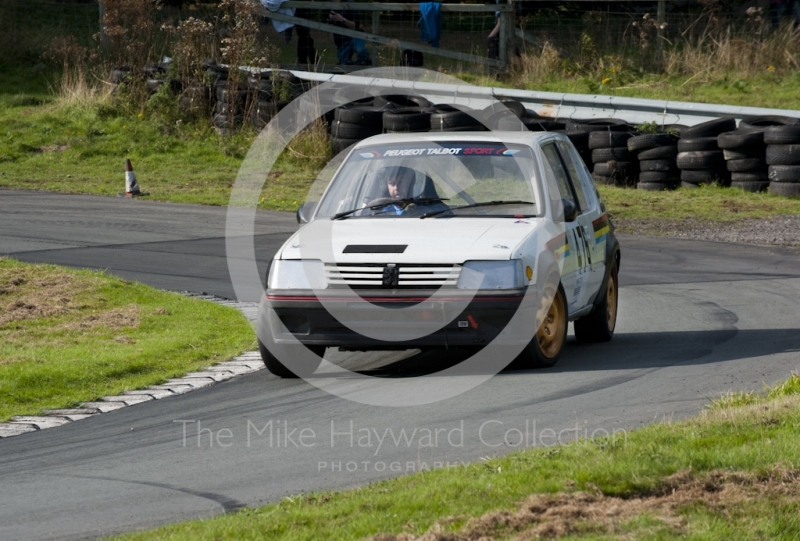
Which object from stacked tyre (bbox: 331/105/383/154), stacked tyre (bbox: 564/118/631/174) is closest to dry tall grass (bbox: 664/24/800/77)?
stacked tyre (bbox: 564/118/631/174)

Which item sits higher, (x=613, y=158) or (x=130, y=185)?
(x=613, y=158)

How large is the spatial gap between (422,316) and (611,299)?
9.02 feet

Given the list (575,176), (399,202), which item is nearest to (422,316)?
(399,202)

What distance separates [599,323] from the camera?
975cm

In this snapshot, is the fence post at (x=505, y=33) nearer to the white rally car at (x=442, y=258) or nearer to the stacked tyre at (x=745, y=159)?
the stacked tyre at (x=745, y=159)

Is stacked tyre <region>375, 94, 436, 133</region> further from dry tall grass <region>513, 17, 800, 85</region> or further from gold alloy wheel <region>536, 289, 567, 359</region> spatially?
gold alloy wheel <region>536, 289, 567, 359</region>

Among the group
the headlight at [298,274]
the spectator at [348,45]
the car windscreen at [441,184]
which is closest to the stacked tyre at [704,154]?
the spectator at [348,45]

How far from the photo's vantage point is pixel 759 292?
40.5ft

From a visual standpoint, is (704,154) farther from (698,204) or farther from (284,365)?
(284,365)

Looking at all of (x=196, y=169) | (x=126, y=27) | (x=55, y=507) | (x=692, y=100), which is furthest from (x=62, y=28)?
(x=55, y=507)

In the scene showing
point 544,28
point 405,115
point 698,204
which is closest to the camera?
point 698,204

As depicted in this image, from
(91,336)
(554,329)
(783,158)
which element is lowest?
(91,336)

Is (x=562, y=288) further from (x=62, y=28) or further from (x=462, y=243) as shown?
(x=62, y=28)

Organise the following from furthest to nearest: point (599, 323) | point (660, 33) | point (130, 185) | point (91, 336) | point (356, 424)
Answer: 1. point (660, 33)
2. point (130, 185)
3. point (91, 336)
4. point (599, 323)
5. point (356, 424)
